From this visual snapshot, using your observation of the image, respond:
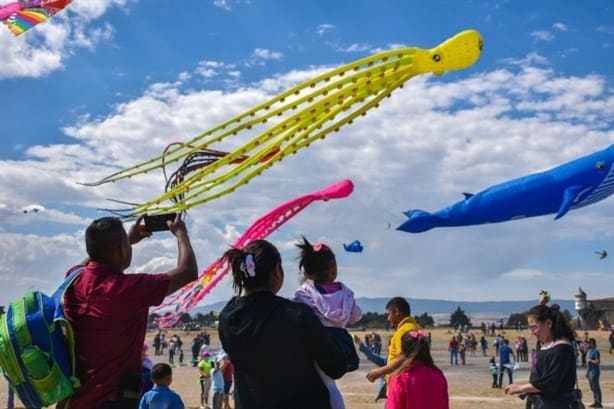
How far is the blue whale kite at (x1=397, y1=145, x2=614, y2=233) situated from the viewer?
12.2m

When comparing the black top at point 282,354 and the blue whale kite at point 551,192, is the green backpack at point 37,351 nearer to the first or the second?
the black top at point 282,354

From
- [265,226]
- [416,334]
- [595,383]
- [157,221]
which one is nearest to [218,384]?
[265,226]

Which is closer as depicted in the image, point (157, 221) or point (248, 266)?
point (248, 266)

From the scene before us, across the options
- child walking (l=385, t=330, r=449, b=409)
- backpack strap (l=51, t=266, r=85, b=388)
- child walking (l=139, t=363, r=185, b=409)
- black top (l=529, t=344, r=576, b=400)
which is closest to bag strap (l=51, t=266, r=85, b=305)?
backpack strap (l=51, t=266, r=85, b=388)

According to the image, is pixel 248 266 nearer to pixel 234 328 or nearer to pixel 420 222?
pixel 234 328

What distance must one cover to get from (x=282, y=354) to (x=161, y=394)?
131 inches

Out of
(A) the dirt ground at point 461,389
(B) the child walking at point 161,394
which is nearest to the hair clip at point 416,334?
(B) the child walking at point 161,394

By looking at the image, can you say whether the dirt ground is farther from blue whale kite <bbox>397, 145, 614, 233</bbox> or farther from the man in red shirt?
the man in red shirt

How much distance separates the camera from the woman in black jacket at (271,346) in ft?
9.70

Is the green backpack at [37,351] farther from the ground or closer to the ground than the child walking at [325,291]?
closer to the ground

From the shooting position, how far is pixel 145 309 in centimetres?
318

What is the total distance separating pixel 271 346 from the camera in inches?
117

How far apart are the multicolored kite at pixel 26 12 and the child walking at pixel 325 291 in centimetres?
628

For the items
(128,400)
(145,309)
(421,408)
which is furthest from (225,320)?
(421,408)
